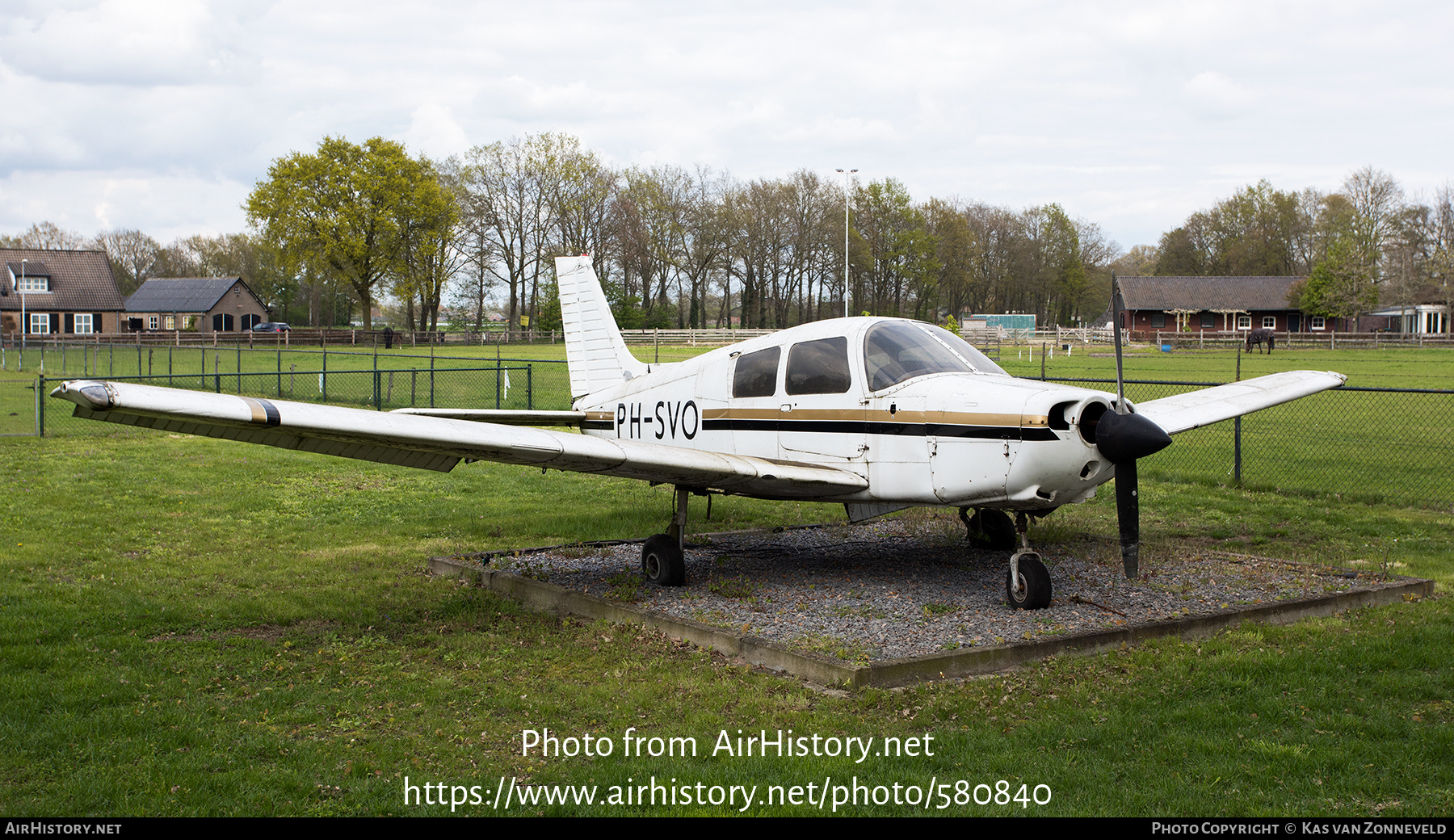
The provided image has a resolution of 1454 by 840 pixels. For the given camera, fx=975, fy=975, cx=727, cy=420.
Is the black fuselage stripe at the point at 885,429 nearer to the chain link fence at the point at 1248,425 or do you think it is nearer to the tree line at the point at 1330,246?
the chain link fence at the point at 1248,425

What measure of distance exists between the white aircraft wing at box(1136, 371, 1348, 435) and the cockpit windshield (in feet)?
7.33

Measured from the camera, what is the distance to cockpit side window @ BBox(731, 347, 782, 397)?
30.0 feet

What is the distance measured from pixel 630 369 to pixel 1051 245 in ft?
280

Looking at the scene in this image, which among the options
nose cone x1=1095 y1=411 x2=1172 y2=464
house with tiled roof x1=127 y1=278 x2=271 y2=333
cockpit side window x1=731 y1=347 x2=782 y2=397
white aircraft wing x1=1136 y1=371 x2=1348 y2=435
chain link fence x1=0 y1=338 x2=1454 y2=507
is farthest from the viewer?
house with tiled roof x1=127 y1=278 x2=271 y2=333

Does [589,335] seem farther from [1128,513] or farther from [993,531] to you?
[1128,513]

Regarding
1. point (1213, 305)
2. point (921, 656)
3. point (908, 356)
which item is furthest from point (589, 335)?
point (1213, 305)

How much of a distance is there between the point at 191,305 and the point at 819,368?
88.6m

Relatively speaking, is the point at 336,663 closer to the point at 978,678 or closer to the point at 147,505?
the point at 978,678

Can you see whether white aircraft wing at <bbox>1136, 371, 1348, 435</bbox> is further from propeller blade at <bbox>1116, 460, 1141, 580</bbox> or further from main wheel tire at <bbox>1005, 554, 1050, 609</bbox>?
main wheel tire at <bbox>1005, 554, 1050, 609</bbox>

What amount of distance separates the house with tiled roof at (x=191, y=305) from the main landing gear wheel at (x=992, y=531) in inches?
3344

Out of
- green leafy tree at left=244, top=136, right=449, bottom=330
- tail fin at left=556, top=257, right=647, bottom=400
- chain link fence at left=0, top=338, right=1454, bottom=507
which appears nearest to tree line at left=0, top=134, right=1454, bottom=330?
green leafy tree at left=244, top=136, right=449, bottom=330

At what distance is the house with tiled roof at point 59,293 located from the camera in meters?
75.6

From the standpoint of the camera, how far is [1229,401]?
35.3 ft

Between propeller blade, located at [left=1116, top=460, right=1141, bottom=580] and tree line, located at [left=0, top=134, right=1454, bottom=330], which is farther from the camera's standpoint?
tree line, located at [left=0, top=134, right=1454, bottom=330]
